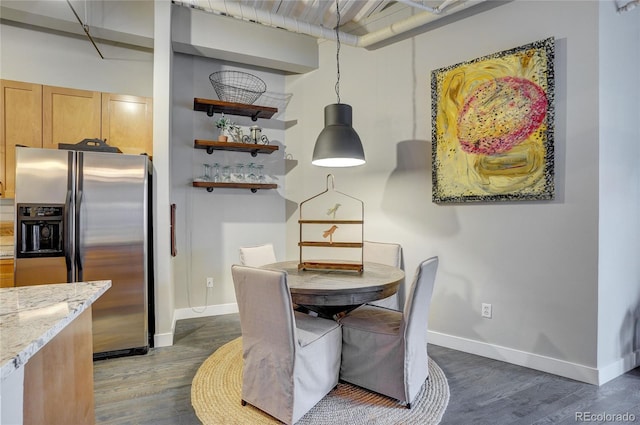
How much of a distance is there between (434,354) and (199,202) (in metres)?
2.93

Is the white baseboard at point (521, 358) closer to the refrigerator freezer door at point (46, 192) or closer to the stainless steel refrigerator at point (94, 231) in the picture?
the stainless steel refrigerator at point (94, 231)

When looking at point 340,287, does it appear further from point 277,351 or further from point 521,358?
point 521,358

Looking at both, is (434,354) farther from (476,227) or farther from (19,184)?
(19,184)

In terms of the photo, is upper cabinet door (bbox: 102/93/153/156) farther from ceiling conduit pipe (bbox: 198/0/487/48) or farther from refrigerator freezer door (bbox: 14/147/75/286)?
ceiling conduit pipe (bbox: 198/0/487/48)

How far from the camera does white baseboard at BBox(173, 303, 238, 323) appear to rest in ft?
12.9

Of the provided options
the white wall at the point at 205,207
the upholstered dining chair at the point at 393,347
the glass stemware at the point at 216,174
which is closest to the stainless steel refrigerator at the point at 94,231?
the white wall at the point at 205,207

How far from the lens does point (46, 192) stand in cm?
269

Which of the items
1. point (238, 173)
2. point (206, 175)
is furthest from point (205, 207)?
point (238, 173)

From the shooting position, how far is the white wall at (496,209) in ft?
8.01

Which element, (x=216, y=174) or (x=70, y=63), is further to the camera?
(x=216, y=174)

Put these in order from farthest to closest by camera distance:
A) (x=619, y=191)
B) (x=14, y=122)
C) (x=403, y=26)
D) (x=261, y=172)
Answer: (x=261, y=172) < (x=403, y=26) < (x=14, y=122) < (x=619, y=191)

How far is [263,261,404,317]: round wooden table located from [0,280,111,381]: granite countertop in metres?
1.05

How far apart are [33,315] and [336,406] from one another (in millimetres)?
1707

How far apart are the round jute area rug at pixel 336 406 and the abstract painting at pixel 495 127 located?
1.53 metres
